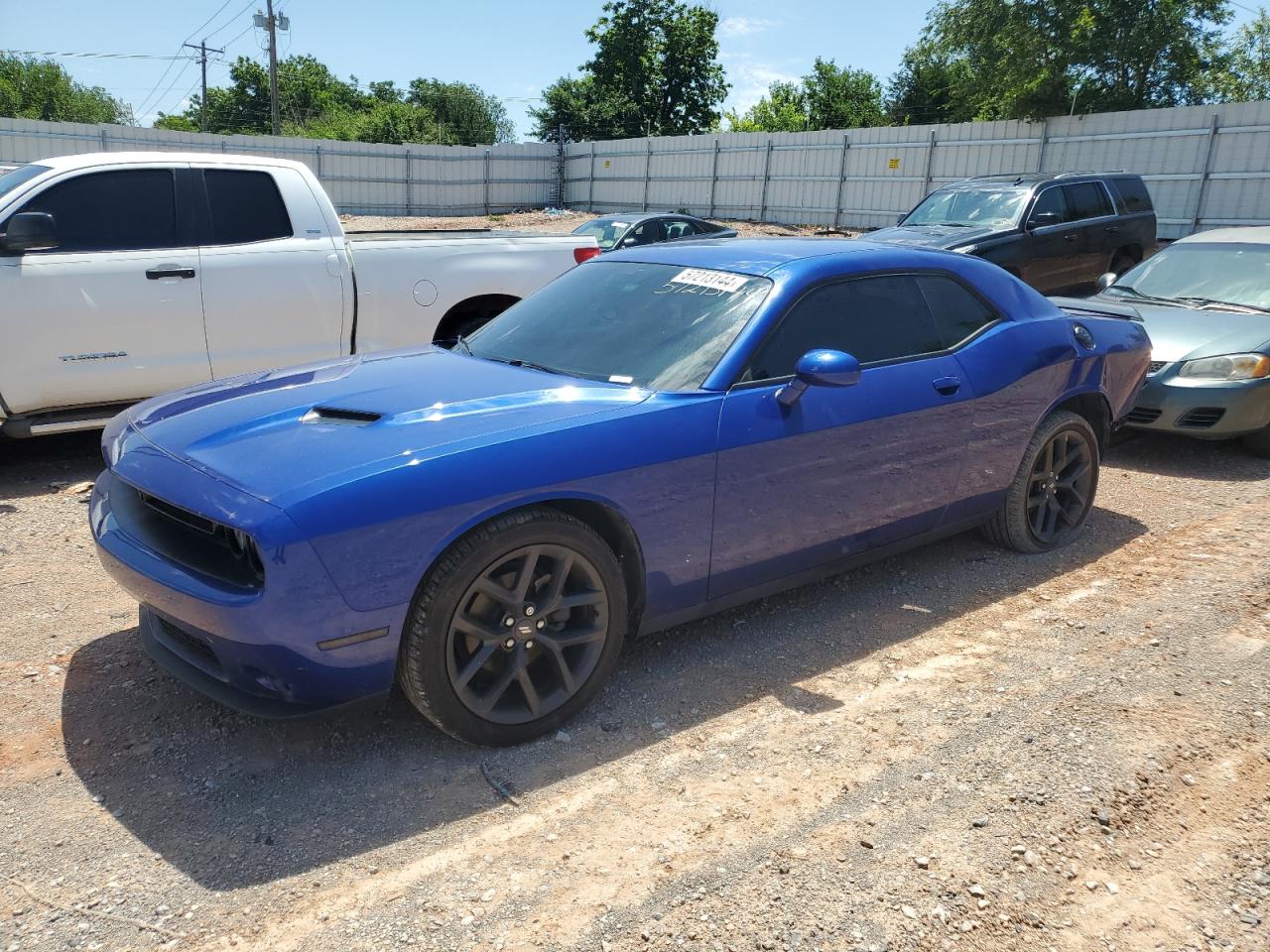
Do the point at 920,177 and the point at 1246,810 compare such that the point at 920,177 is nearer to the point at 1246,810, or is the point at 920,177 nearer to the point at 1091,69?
the point at 1091,69

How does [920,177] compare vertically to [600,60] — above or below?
below

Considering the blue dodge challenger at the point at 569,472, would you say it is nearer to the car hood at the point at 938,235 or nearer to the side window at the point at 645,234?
the car hood at the point at 938,235

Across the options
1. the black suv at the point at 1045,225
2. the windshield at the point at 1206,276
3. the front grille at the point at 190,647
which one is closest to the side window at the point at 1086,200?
the black suv at the point at 1045,225

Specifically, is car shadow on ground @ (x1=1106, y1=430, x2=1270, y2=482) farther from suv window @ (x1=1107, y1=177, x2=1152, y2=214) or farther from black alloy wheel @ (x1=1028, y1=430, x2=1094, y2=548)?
suv window @ (x1=1107, y1=177, x2=1152, y2=214)

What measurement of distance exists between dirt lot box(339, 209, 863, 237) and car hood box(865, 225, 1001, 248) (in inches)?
492

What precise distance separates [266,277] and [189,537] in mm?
3599

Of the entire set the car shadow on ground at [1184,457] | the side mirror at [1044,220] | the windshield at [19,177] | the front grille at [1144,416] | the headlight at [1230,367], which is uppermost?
the side mirror at [1044,220]

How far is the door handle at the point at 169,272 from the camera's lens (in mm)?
5922

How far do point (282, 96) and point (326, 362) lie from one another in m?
74.1

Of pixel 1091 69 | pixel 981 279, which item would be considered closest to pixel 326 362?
pixel 981 279

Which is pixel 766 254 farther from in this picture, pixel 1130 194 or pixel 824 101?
pixel 824 101

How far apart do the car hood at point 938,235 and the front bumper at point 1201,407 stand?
3764 millimetres

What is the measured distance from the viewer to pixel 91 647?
3.87 m

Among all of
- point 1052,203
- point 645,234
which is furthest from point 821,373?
point 645,234
